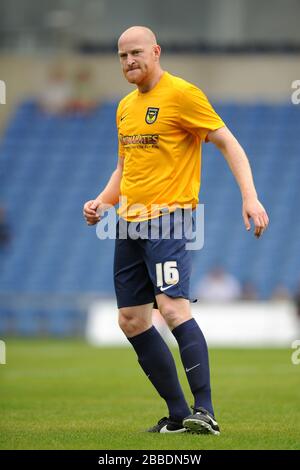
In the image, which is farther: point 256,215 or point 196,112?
point 196,112

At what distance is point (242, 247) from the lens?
77.2 ft

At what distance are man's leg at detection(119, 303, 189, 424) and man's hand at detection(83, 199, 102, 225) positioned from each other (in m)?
0.58

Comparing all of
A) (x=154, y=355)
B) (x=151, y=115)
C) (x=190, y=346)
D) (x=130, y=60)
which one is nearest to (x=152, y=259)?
(x=190, y=346)

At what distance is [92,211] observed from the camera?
7012mm

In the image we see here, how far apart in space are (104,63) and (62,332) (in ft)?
27.0

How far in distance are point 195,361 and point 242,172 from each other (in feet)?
3.61

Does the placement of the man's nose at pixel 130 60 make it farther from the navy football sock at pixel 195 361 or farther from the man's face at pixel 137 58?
the navy football sock at pixel 195 361

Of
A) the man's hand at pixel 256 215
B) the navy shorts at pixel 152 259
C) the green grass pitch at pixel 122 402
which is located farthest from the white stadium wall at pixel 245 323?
the man's hand at pixel 256 215

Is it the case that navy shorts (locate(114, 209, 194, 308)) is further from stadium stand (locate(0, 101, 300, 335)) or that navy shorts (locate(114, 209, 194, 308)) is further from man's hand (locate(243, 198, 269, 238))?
stadium stand (locate(0, 101, 300, 335))

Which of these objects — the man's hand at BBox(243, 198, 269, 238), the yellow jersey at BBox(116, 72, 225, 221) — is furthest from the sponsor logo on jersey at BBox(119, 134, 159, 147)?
the man's hand at BBox(243, 198, 269, 238)

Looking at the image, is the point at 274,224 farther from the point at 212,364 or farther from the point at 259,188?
the point at 212,364

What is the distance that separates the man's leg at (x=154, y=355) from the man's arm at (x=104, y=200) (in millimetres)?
597

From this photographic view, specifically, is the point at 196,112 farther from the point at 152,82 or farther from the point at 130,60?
the point at 130,60

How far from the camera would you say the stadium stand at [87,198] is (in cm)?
2306
